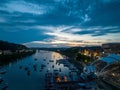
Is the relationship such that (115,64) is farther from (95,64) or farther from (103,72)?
(95,64)

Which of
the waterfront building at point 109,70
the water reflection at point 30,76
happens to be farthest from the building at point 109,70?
the water reflection at point 30,76

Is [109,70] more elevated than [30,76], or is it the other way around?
[109,70]

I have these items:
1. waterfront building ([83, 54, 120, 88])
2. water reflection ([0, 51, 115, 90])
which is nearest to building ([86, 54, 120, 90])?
waterfront building ([83, 54, 120, 88])

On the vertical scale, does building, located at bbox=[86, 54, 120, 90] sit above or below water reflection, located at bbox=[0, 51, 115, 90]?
above

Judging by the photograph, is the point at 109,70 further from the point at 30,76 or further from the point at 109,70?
the point at 30,76

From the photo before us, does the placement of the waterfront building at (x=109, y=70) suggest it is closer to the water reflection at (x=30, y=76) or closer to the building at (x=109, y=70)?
the building at (x=109, y=70)

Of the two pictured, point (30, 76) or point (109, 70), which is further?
point (30, 76)

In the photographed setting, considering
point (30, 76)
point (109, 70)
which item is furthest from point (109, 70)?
point (30, 76)

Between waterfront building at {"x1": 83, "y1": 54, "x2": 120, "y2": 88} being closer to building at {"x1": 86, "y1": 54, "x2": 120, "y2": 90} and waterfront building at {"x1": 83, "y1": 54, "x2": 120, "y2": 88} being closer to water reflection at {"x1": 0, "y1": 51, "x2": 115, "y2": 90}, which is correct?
building at {"x1": 86, "y1": 54, "x2": 120, "y2": 90}

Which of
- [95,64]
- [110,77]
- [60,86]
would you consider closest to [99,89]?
[60,86]

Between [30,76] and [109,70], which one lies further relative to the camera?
[30,76]

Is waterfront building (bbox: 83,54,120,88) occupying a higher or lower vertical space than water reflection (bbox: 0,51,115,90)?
higher
